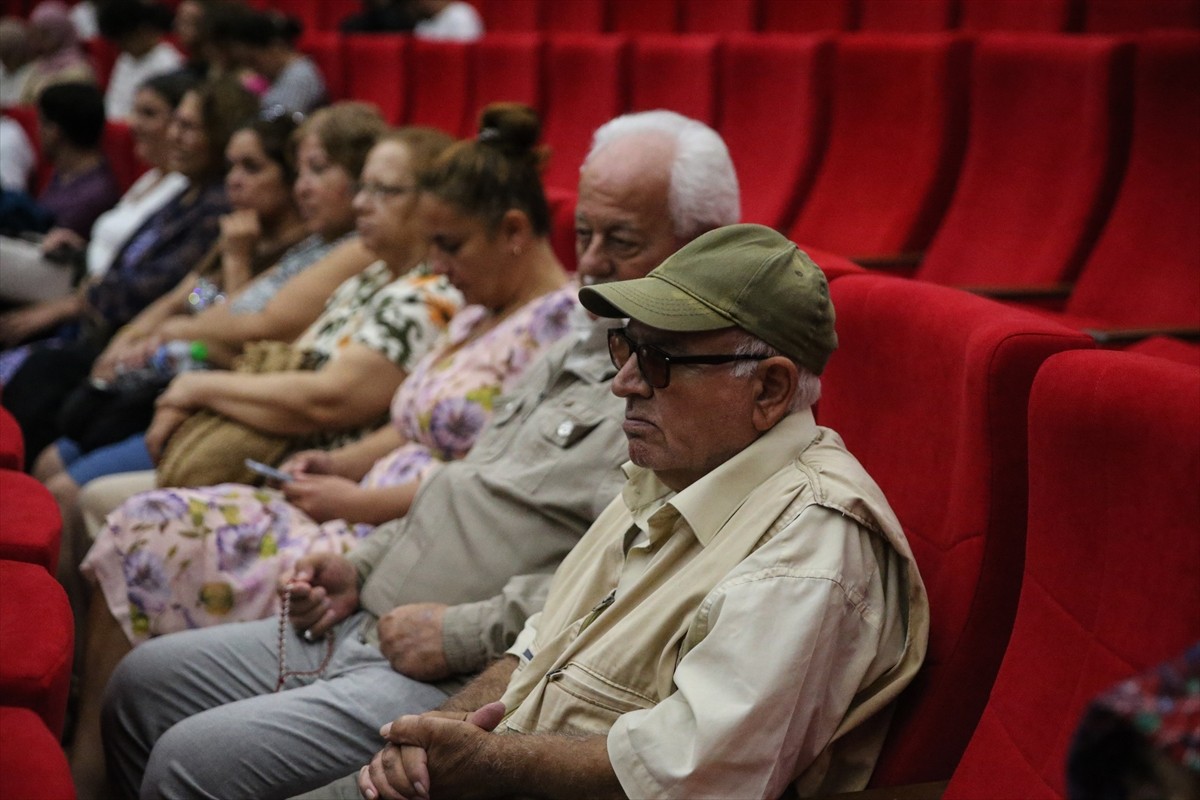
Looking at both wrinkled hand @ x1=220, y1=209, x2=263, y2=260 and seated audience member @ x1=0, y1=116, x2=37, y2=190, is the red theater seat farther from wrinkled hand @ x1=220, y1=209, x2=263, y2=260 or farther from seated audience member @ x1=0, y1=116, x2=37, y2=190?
seated audience member @ x1=0, y1=116, x2=37, y2=190

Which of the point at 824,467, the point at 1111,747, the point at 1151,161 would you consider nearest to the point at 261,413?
the point at 824,467

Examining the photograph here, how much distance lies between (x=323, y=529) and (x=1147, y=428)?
108 cm

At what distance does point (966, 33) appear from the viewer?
226cm

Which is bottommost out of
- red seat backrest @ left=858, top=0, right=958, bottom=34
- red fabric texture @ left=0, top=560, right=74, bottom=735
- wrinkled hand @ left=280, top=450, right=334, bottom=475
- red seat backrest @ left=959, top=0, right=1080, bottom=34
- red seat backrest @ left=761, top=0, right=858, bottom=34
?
wrinkled hand @ left=280, top=450, right=334, bottom=475

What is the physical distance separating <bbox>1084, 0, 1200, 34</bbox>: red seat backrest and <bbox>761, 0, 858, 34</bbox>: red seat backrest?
61 centimetres

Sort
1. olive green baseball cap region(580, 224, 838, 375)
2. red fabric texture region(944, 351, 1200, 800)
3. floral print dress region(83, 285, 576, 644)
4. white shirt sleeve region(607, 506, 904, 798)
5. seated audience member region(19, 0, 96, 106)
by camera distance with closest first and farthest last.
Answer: red fabric texture region(944, 351, 1200, 800) < white shirt sleeve region(607, 506, 904, 798) < olive green baseball cap region(580, 224, 838, 375) < floral print dress region(83, 285, 576, 644) < seated audience member region(19, 0, 96, 106)

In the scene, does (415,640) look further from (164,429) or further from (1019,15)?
(1019,15)

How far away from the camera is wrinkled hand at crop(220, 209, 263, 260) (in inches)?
101

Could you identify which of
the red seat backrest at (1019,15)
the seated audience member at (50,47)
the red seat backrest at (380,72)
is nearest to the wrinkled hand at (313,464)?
the red seat backrest at (1019,15)

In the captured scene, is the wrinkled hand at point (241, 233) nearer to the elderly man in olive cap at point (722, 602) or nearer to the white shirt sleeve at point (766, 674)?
the elderly man in olive cap at point (722, 602)

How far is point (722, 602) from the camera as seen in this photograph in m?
0.92

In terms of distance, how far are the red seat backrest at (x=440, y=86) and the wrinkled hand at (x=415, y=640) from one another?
2.26 metres

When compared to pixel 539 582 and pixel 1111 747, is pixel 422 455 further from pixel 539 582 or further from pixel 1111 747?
pixel 1111 747

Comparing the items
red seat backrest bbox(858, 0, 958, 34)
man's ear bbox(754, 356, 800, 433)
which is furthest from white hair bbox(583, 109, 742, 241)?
red seat backrest bbox(858, 0, 958, 34)
